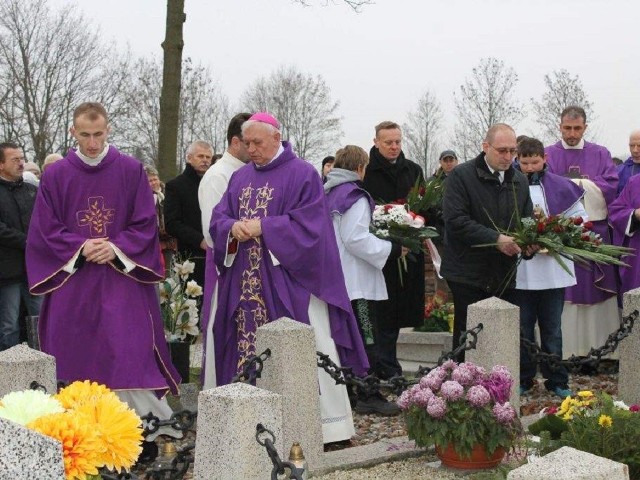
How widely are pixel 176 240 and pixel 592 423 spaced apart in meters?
6.01

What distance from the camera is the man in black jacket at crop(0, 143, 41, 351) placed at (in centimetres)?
941

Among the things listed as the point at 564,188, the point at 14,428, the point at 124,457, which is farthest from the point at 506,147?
the point at 14,428

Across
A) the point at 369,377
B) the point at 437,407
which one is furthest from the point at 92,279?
the point at 437,407

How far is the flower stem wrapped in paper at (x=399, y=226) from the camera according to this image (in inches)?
332

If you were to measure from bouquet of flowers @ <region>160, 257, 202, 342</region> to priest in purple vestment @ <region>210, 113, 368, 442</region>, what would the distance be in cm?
130

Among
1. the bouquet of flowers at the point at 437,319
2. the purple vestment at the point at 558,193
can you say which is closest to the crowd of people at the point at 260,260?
the purple vestment at the point at 558,193

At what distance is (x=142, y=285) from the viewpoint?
24.1 ft

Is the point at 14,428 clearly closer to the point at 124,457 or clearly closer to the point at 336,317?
the point at 124,457

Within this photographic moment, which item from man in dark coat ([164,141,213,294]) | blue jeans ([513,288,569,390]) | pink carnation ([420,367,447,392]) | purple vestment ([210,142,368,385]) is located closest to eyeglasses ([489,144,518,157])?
blue jeans ([513,288,569,390])

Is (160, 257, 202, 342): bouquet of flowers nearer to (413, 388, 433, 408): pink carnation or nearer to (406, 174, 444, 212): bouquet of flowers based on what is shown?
(406, 174, 444, 212): bouquet of flowers

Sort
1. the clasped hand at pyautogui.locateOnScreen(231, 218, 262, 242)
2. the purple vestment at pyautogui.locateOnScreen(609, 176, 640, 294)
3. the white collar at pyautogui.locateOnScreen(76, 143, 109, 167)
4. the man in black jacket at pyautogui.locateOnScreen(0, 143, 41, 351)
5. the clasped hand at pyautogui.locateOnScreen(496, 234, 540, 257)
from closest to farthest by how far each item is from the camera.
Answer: the clasped hand at pyautogui.locateOnScreen(231, 218, 262, 242) < the white collar at pyautogui.locateOnScreen(76, 143, 109, 167) < the clasped hand at pyautogui.locateOnScreen(496, 234, 540, 257) < the man in black jacket at pyautogui.locateOnScreen(0, 143, 41, 351) < the purple vestment at pyautogui.locateOnScreen(609, 176, 640, 294)

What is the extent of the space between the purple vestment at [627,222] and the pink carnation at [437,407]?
4.14 meters

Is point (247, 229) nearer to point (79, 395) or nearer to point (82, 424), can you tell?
point (79, 395)

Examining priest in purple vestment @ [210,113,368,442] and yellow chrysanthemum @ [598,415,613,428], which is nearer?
yellow chrysanthemum @ [598,415,613,428]
